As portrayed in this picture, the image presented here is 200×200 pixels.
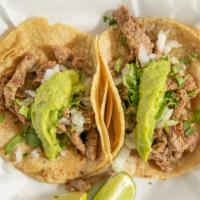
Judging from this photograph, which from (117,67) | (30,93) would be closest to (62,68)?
(30,93)

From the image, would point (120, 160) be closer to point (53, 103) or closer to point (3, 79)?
point (53, 103)

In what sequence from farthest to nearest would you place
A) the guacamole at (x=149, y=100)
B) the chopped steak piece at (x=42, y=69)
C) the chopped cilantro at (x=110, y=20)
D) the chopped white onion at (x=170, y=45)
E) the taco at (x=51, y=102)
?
the chopped cilantro at (x=110, y=20)
the chopped white onion at (x=170, y=45)
the chopped steak piece at (x=42, y=69)
the taco at (x=51, y=102)
the guacamole at (x=149, y=100)

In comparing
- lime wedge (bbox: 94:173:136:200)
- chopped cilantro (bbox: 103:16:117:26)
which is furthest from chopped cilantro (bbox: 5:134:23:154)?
chopped cilantro (bbox: 103:16:117:26)

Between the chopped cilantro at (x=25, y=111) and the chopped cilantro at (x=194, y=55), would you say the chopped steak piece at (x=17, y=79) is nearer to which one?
the chopped cilantro at (x=25, y=111)

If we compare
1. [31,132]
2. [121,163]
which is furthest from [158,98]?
[31,132]

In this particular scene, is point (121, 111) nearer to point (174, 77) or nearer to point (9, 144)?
point (174, 77)

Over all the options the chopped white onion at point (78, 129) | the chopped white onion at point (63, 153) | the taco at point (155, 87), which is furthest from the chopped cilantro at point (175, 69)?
the chopped white onion at point (63, 153)

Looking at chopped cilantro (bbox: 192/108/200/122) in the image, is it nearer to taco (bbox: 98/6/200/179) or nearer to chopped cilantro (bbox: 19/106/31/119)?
taco (bbox: 98/6/200/179)
